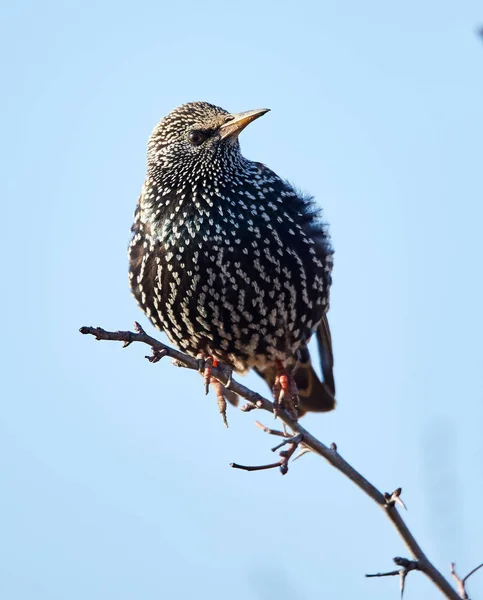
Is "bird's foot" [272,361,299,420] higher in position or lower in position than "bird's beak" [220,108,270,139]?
lower

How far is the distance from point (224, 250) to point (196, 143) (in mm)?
898

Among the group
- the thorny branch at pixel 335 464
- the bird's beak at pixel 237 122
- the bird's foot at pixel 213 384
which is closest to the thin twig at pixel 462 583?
the thorny branch at pixel 335 464

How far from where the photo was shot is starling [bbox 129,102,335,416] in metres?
6.32

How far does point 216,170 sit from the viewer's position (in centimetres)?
663

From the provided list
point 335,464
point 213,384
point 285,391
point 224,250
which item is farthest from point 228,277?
point 335,464

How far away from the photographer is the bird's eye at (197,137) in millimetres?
6785

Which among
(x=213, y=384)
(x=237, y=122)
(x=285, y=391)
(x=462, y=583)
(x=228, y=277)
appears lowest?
(x=462, y=583)

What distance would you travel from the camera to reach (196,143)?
680cm

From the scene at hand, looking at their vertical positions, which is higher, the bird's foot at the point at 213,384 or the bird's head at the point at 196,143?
the bird's head at the point at 196,143

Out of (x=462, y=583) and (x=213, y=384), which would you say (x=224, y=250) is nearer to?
(x=213, y=384)

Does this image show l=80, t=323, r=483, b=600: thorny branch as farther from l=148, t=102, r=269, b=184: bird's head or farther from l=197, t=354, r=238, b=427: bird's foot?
l=148, t=102, r=269, b=184: bird's head

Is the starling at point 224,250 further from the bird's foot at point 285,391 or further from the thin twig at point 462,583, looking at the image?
the thin twig at point 462,583

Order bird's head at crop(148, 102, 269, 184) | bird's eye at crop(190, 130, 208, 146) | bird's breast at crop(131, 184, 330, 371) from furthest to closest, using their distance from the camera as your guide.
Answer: bird's eye at crop(190, 130, 208, 146)
bird's head at crop(148, 102, 269, 184)
bird's breast at crop(131, 184, 330, 371)

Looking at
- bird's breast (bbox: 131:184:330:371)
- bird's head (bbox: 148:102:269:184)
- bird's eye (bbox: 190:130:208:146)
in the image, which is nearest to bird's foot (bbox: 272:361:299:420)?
bird's breast (bbox: 131:184:330:371)
